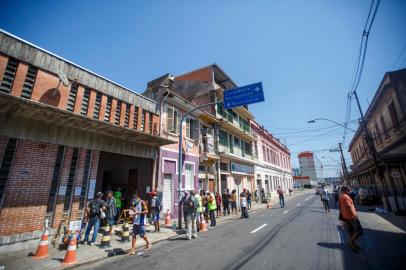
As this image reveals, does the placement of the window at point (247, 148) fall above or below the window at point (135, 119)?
above

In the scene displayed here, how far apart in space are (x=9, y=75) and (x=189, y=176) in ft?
37.9

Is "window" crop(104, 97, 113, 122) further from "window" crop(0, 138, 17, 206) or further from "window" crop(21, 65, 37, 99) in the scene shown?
"window" crop(0, 138, 17, 206)

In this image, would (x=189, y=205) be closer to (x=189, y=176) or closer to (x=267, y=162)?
(x=189, y=176)

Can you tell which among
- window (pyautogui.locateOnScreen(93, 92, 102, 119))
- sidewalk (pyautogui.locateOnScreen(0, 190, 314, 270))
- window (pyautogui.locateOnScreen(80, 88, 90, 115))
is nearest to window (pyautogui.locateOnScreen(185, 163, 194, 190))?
sidewalk (pyautogui.locateOnScreen(0, 190, 314, 270))

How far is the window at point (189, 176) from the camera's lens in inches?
595

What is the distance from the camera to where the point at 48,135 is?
7.92m

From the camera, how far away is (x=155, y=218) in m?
9.71

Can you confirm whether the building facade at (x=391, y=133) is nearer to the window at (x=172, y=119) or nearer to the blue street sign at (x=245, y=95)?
the blue street sign at (x=245, y=95)

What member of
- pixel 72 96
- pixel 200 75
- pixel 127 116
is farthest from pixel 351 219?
pixel 200 75

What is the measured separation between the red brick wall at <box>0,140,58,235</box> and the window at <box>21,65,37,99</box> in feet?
6.02

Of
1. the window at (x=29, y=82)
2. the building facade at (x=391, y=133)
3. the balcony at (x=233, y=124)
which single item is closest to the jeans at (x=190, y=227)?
the window at (x=29, y=82)

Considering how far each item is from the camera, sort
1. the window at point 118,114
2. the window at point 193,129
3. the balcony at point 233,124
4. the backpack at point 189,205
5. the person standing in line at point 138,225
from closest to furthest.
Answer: the person standing in line at point 138,225
the backpack at point 189,205
the window at point 118,114
the window at point 193,129
the balcony at point 233,124

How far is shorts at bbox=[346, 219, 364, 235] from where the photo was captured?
5902 millimetres

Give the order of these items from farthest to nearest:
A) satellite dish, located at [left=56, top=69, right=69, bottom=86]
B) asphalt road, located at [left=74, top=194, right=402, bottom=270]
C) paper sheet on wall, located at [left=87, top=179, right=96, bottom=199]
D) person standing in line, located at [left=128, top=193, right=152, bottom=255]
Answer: paper sheet on wall, located at [left=87, top=179, right=96, bottom=199]
satellite dish, located at [left=56, top=69, right=69, bottom=86]
person standing in line, located at [left=128, top=193, right=152, bottom=255]
asphalt road, located at [left=74, top=194, right=402, bottom=270]
